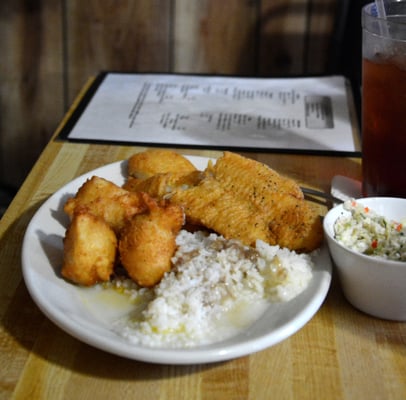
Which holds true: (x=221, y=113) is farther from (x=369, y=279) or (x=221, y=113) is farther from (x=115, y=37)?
(x=115, y=37)

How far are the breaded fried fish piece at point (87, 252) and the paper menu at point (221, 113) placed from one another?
1.83ft

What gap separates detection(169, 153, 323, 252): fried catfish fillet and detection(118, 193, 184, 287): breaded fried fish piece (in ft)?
0.28

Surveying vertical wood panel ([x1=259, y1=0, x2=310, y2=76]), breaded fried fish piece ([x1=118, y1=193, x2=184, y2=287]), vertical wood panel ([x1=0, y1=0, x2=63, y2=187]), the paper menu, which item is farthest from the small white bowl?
vertical wood panel ([x1=0, y1=0, x2=63, y2=187])

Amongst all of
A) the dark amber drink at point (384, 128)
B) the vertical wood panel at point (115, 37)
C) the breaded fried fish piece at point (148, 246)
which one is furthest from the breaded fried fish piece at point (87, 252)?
the vertical wood panel at point (115, 37)

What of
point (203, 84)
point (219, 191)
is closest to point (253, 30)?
point (203, 84)

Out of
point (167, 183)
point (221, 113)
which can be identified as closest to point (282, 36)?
point (221, 113)

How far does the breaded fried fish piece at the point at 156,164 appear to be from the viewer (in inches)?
44.3

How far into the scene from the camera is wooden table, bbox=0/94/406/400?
2.45ft

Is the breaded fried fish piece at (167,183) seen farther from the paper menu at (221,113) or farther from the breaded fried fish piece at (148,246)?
the paper menu at (221,113)

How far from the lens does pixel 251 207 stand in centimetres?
96

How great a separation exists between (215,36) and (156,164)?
132 cm

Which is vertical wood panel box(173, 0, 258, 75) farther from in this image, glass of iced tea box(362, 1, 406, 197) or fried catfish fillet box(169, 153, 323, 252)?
fried catfish fillet box(169, 153, 323, 252)

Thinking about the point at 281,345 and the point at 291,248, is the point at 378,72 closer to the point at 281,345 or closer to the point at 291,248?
the point at 291,248

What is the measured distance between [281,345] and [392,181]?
0.43m
